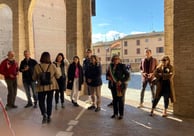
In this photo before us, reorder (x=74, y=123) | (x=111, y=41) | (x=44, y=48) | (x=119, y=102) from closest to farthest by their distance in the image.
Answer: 1. (x=74, y=123)
2. (x=119, y=102)
3. (x=44, y=48)
4. (x=111, y=41)

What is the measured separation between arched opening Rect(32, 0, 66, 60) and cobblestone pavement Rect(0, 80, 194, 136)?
8.12 meters

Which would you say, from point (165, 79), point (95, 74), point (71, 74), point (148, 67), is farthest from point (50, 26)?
point (165, 79)

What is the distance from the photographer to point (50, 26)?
17.5 m

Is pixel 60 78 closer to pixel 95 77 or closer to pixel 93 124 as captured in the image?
pixel 95 77

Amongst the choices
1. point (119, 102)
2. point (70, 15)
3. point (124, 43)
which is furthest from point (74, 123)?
point (124, 43)

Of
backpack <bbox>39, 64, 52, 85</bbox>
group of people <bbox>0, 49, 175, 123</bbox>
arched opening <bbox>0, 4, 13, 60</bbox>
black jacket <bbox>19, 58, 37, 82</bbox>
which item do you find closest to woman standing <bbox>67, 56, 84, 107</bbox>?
group of people <bbox>0, 49, 175, 123</bbox>

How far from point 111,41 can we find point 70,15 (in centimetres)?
4844

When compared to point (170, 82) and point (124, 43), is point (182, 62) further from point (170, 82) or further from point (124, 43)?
point (124, 43)

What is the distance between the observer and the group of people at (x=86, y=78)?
7.29 meters

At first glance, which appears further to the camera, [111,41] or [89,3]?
[111,41]

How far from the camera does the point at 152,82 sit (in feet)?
28.8

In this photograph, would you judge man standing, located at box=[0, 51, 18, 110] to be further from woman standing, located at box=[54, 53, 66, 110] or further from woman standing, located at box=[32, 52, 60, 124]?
woman standing, located at box=[32, 52, 60, 124]

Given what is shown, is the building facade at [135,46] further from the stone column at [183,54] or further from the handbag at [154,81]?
the stone column at [183,54]

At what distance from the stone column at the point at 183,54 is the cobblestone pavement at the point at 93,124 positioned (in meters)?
0.43
